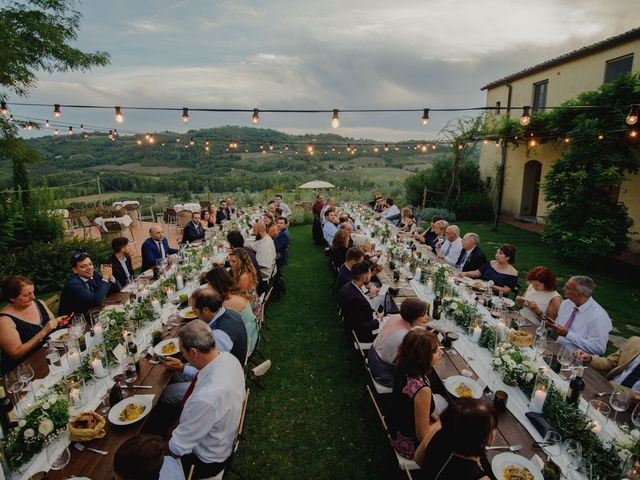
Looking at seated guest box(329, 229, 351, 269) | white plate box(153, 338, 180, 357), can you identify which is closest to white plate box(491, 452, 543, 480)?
white plate box(153, 338, 180, 357)

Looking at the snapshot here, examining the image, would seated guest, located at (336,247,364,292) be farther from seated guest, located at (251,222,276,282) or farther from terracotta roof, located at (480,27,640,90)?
terracotta roof, located at (480,27,640,90)

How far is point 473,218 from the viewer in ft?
57.0

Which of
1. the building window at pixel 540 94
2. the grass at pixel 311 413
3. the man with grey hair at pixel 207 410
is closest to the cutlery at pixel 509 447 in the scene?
the grass at pixel 311 413

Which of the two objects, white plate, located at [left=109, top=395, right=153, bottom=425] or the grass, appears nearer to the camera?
white plate, located at [left=109, top=395, right=153, bottom=425]

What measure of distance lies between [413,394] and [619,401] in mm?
1489

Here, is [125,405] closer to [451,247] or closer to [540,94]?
[451,247]

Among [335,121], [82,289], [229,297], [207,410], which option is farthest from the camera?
[335,121]

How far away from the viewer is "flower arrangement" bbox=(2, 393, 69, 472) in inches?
78.5

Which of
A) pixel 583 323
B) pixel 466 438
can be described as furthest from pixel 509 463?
pixel 583 323

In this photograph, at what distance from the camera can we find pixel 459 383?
2775mm

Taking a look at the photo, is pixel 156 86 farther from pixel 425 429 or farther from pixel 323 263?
pixel 425 429

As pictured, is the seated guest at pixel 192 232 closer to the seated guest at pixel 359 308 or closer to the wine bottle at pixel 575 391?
the seated guest at pixel 359 308

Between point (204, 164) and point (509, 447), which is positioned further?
point (204, 164)

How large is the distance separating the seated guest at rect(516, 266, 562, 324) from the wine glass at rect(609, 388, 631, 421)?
1.75 meters
